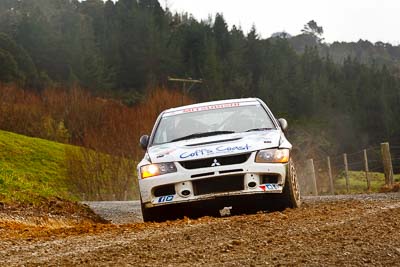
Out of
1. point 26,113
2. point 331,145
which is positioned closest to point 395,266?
point 26,113

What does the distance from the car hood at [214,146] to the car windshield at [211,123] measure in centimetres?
41

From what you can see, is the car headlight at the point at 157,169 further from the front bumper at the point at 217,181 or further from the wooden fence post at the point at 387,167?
the wooden fence post at the point at 387,167

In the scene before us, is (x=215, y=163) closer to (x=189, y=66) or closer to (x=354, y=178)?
(x=354, y=178)

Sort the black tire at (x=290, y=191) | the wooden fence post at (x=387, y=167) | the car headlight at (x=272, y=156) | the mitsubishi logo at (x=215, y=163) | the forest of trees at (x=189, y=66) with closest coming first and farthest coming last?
the mitsubishi logo at (x=215, y=163)
the car headlight at (x=272, y=156)
the black tire at (x=290, y=191)
the wooden fence post at (x=387, y=167)
the forest of trees at (x=189, y=66)

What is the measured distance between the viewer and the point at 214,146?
8.48 m

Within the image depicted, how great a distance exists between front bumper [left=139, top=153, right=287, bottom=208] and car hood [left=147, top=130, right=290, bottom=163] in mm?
152

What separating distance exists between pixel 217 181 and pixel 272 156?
70 cm

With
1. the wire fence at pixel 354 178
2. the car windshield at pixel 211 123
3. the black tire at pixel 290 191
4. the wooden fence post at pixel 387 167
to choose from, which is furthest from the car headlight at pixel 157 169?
the wooden fence post at pixel 387 167

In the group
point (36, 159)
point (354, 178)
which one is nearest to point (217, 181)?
point (354, 178)

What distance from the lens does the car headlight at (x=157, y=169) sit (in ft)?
27.4

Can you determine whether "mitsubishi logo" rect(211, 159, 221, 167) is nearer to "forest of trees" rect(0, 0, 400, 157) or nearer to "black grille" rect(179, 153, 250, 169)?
"black grille" rect(179, 153, 250, 169)

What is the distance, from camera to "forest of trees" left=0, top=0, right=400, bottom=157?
83.6m

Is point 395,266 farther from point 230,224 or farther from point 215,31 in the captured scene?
point 215,31

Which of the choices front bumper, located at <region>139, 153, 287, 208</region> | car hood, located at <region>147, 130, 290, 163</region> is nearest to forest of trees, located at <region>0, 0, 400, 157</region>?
car hood, located at <region>147, 130, 290, 163</region>
